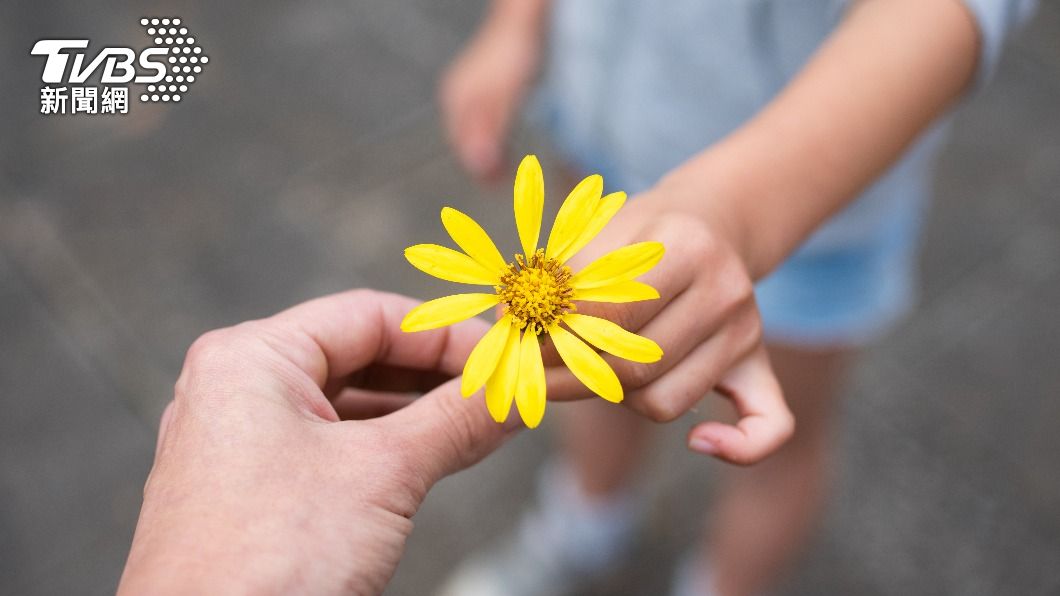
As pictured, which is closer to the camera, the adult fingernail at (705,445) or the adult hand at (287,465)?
the adult hand at (287,465)

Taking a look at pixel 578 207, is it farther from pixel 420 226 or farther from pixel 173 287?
pixel 173 287

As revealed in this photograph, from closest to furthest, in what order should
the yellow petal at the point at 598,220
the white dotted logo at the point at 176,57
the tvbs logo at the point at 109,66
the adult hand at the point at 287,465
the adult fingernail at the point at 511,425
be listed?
the adult hand at the point at 287,465
the yellow petal at the point at 598,220
the adult fingernail at the point at 511,425
the tvbs logo at the point at 109,66
the white dotted logo at the point at 176,57

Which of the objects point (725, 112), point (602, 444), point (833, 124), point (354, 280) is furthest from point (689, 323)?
point (354, 280)

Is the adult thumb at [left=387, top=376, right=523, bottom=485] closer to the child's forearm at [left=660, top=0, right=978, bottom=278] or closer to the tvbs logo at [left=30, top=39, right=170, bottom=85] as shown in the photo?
the child's forearm at [left=660, top=0, right=978, bottom=278]

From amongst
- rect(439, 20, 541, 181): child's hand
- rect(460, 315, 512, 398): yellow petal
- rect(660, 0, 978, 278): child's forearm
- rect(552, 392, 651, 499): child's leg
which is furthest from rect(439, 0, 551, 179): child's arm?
rect(460, 315, 512, 398): yellow petal

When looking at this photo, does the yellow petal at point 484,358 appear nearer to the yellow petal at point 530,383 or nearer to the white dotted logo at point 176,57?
the yellow petal at point 530,383

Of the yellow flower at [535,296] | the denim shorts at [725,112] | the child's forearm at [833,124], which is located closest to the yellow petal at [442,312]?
the yellow flower at [535,296]

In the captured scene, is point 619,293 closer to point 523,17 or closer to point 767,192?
point 767,192
